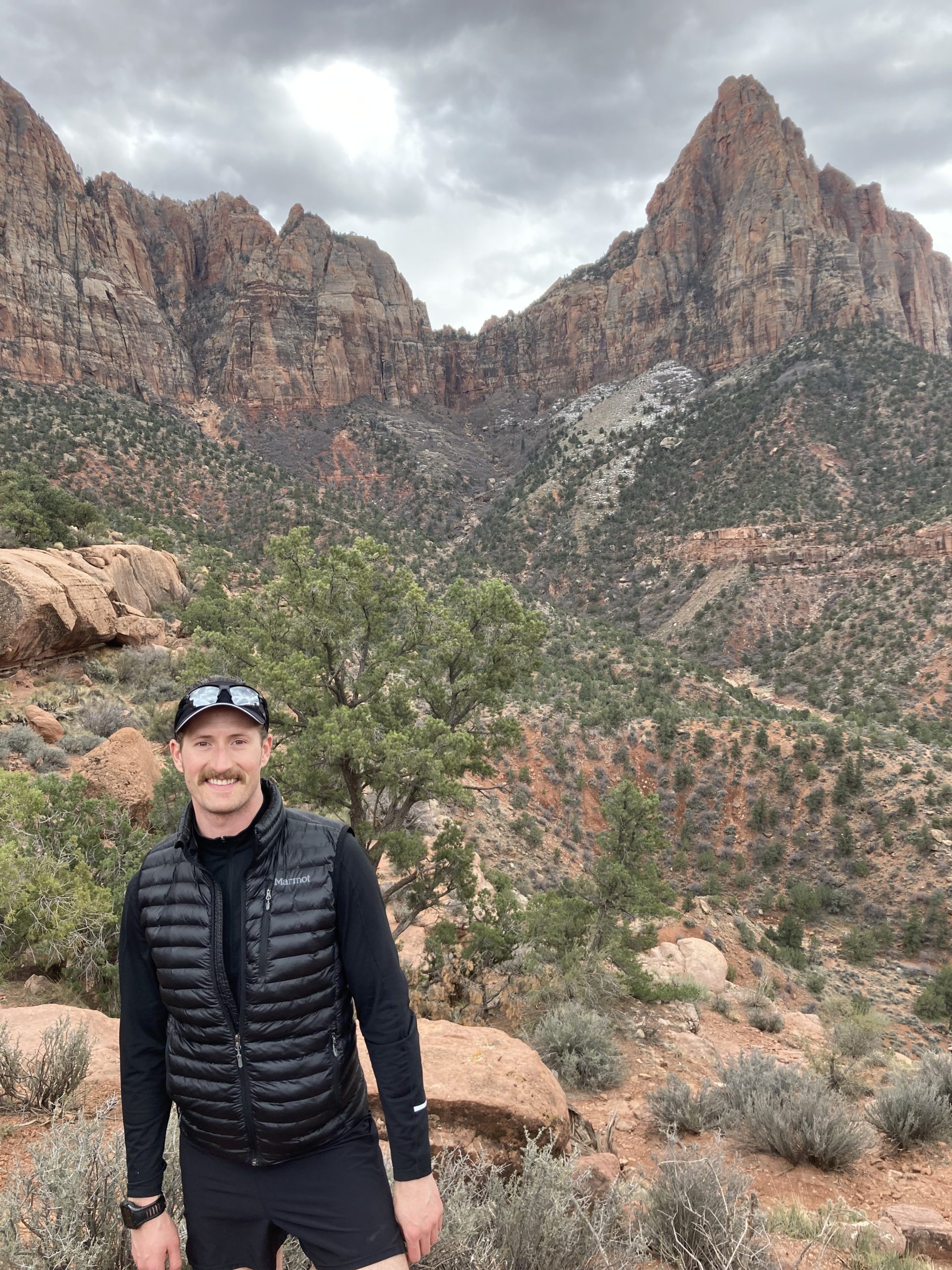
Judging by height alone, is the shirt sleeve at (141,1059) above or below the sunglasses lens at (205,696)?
below

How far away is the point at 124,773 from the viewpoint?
8.41 meters

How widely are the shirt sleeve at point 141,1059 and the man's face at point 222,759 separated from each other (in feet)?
1.13

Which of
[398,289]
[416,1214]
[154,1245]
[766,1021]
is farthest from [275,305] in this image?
[416,1214]

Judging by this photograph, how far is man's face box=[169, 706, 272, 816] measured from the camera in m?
1.87

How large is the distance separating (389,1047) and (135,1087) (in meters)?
0.81

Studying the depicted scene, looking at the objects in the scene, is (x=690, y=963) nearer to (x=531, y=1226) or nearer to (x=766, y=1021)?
(x=766, y=1021)

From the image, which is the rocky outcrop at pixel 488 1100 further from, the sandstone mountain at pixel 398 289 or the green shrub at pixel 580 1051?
the sandstone mountain at pixel 398 289

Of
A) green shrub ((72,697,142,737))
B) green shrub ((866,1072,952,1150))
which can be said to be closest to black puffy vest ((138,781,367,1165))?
green shrub ((866,1072,952,1150))

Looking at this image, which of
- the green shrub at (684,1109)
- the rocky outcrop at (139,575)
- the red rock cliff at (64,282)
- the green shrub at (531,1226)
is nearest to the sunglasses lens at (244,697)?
the green shrub at (531,1226)

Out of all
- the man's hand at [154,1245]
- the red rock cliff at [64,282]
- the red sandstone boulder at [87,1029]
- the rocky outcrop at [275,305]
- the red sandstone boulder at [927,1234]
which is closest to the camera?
the man's hand at [154,1245]

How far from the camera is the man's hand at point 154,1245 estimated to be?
190 cm

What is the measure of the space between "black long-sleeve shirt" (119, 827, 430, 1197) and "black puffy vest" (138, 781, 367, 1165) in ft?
0.13

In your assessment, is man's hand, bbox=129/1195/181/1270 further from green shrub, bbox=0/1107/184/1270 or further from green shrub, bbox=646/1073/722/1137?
green shrub, bbox=646/1073/722/1137

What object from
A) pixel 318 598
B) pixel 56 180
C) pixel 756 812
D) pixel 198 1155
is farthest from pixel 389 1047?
pixel 56 180
